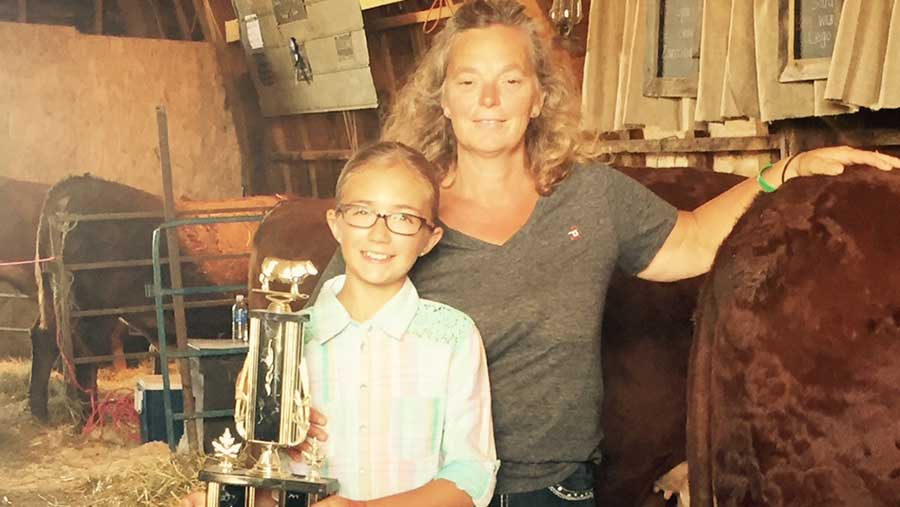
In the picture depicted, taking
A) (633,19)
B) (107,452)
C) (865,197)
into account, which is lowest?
(107,452)

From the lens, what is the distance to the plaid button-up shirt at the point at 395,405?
4.59ft

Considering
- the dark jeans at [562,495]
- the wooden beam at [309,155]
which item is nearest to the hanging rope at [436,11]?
the wooden beam at [309,155]

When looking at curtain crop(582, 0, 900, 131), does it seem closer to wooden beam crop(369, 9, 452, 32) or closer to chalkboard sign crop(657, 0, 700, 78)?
chalkboard sign crop(657, 0, 700, 78)

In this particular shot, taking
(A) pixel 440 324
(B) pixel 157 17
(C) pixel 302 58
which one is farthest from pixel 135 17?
(A) pixel 440 324

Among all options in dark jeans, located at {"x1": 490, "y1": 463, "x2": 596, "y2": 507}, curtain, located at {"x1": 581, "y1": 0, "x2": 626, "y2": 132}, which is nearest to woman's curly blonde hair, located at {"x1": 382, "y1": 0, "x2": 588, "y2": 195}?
dark jeans, located at {"x1": 490, "y1": 463, "x2": 596, "y2": 507}

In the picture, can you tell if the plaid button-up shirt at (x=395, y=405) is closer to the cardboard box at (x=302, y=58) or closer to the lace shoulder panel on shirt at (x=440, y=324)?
the lace shoulder panel on shirt at (x=440, y=324)

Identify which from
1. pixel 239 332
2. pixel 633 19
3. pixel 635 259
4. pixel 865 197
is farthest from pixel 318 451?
pixel 633 19

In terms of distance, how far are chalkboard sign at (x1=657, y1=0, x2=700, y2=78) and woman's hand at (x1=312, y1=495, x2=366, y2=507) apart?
1538mm

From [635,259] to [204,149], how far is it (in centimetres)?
94

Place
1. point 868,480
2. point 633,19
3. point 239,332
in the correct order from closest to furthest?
point 868,480 < point 239,332 < point 633,19

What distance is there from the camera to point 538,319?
1.61m

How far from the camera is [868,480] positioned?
4.58 ft

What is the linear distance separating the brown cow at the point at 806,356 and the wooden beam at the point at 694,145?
3.01 feet

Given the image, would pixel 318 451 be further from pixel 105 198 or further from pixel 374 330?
pixel 105 198
